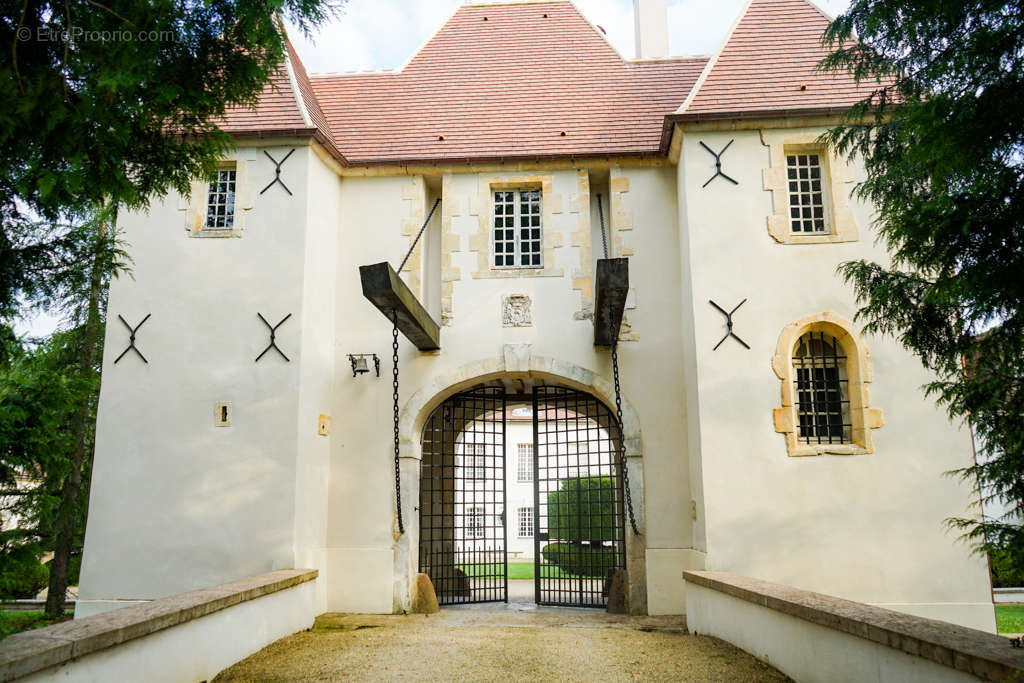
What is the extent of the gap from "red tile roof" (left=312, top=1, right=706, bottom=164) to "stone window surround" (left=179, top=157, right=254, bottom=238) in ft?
4.22

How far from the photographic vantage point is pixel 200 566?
8.02m

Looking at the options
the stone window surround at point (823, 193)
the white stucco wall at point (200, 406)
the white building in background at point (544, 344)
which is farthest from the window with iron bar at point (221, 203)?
the stone window surround at point (823, 193)

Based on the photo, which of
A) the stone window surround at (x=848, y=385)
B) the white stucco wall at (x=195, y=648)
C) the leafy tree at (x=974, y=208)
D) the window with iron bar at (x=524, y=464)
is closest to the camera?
the leafy tree at (x=974, y=208)

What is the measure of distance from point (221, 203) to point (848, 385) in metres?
7.24

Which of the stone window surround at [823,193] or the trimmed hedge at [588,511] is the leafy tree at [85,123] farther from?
the trimmed hedge at [588,511]

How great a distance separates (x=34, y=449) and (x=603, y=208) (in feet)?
23.4

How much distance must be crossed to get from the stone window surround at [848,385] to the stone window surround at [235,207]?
237 inches

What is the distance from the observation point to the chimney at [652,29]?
11.4m

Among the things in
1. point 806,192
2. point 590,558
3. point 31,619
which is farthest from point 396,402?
point 31,619

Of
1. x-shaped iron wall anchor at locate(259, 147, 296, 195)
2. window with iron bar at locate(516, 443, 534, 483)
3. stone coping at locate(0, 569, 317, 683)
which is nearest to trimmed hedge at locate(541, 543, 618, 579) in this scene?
stone coping at locate(0, 569, 317, 683)

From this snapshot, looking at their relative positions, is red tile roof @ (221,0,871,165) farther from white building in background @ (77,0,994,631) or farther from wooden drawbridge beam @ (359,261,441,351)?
wooden drawbridge beam @ (359,261,441,351)

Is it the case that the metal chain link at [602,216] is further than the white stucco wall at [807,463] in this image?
Yes

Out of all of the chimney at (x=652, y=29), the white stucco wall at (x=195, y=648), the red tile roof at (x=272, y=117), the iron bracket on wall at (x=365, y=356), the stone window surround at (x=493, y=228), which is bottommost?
the white stucco wall at (x=195, y=648)

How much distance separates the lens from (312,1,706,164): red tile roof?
378 inches
